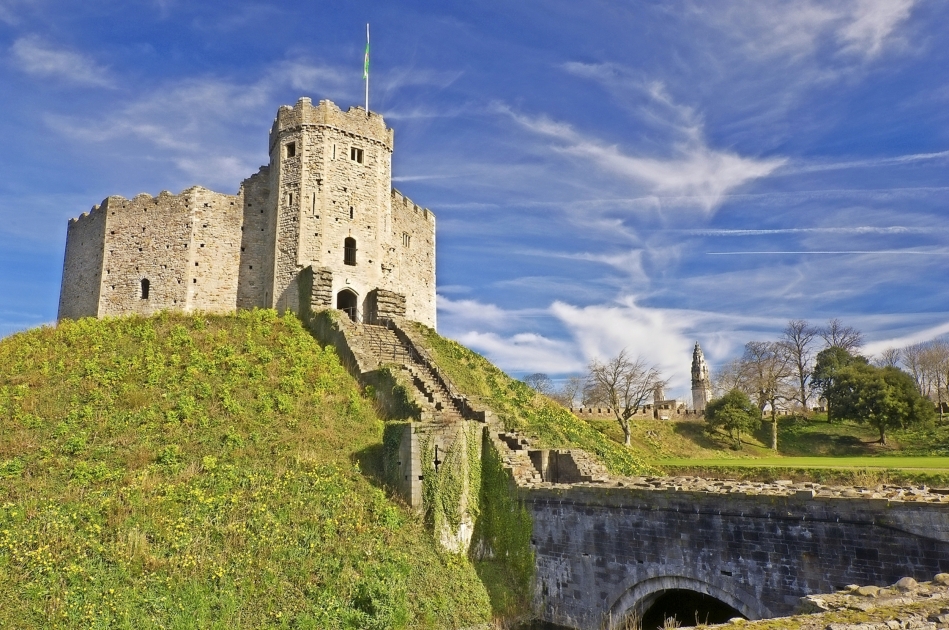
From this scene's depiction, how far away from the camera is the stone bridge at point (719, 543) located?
10562 mm

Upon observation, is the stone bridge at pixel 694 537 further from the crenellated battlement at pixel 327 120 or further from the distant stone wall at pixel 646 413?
the distant stone wall at pixel 646 413

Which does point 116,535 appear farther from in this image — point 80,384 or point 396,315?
point 396,315

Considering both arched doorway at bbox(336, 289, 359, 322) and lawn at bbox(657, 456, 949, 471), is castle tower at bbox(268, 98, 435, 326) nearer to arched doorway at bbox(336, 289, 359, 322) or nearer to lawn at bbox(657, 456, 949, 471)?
arched doorway at bbox(336, 289, 359, 322)

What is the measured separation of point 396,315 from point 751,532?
67.3 feet

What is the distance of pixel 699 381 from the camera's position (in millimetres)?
95938

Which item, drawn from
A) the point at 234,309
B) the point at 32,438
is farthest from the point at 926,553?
the point at 234,309

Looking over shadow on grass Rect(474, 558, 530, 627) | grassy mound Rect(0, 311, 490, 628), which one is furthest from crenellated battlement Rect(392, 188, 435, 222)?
shadow on grass Rect(474, 558, 530, 627)

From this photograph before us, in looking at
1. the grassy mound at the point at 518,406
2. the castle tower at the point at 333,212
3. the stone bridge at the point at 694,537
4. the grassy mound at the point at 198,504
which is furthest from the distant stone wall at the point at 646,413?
the grassy mound at the point at 198,504

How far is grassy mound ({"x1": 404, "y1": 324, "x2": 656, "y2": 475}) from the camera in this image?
22.7m

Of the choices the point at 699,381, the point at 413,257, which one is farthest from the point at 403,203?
the point at 699,381

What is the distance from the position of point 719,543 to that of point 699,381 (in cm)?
8911

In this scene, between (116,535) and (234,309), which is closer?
(116,535)

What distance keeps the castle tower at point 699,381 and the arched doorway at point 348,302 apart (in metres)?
76.8

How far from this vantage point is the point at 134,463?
15.1 m
